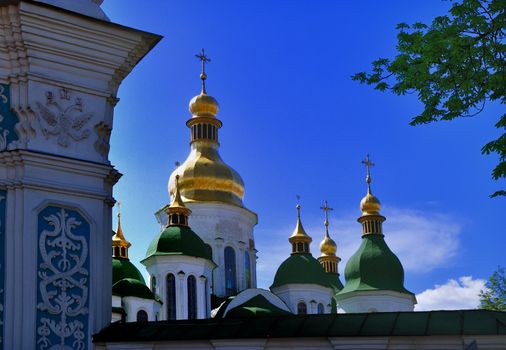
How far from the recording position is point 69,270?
1042 cm

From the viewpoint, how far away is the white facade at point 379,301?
44.6 m

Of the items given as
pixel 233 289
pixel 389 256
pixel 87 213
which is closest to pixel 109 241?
pixel 87 213

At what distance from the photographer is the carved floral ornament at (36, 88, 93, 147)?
10.7m

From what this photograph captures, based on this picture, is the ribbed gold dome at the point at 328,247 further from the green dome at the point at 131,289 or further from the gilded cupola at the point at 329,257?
the green dome at the point at 131,289

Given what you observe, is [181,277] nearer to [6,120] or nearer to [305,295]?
[305,295]

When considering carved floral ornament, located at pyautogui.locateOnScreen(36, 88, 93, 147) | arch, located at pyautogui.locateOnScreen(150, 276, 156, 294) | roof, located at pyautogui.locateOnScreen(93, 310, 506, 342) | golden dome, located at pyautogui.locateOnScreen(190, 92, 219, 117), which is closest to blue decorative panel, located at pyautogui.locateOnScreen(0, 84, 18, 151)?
carved floral ornament, located at pyautogui.locateOnScreen(36, 88, 93, 147)

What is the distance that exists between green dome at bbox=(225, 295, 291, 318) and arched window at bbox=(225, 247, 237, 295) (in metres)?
6.55

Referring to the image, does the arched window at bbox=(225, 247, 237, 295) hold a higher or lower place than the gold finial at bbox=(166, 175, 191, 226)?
lower

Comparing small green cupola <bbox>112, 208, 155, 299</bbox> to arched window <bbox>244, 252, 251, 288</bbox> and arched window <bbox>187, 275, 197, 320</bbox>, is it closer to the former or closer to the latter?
arched window <bbox>187, 275, 197, 320</bbox>

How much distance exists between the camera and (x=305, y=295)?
1742 inches

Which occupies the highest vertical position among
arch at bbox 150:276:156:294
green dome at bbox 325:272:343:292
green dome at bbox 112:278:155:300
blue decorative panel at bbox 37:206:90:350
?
green dome at bbox 325:272:343:292

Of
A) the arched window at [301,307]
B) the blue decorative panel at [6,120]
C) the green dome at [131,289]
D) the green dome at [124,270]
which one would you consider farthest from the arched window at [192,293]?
the blue decorative panel at [6,120]

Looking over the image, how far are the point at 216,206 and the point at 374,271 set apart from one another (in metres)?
8.47

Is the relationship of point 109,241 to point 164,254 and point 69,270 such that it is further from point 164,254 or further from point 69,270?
point 164,254
